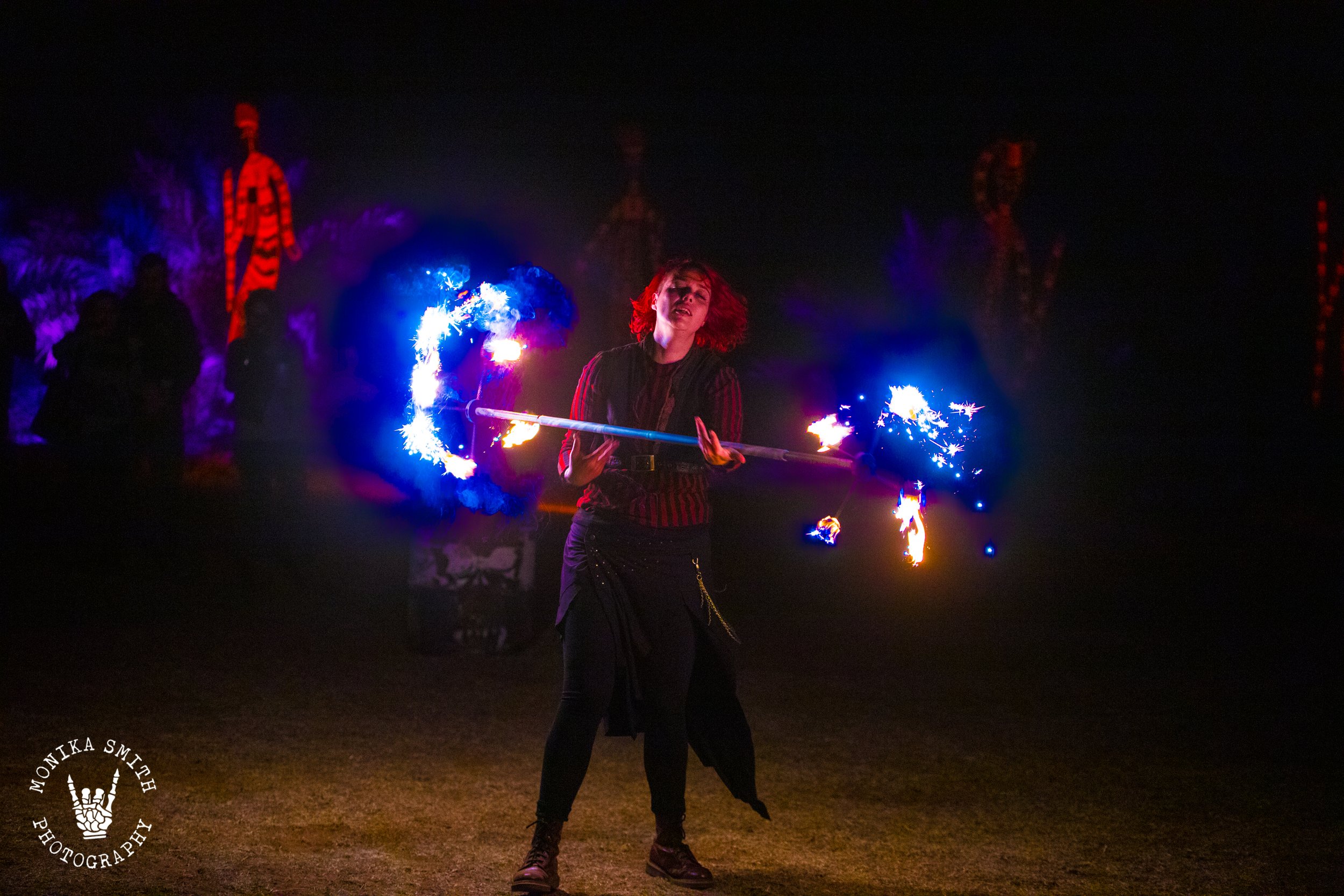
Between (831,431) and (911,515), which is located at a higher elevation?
(831,431)

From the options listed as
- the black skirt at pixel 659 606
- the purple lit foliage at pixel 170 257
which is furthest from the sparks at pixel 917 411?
the purple lit foliage at pixel 170 257

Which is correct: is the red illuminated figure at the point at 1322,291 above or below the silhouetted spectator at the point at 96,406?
above

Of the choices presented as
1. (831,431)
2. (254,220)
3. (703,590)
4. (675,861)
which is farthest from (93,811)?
(254,220)

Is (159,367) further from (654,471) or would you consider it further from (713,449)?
(713,449)

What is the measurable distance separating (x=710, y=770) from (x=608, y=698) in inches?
63.3

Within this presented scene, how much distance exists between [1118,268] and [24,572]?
12490 millimetres

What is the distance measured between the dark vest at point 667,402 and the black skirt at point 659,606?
0.75ft

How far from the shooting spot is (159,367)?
8711mm

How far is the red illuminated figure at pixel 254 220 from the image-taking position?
671 inches

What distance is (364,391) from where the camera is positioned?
630 cm

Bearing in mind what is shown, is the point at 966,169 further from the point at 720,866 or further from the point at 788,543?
the point at 720,866

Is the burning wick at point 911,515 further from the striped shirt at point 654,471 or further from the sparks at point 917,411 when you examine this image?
the striped shirt at point 654,471

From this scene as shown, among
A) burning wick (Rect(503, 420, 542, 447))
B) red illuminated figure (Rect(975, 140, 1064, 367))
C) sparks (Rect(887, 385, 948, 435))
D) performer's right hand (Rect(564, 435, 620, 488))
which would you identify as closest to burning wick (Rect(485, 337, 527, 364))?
burning wick (Rect(503, 420, 542, 447))

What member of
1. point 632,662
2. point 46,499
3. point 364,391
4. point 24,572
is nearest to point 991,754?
point 632,662
